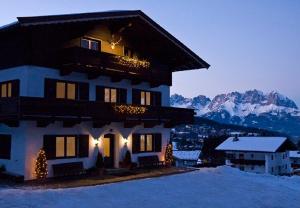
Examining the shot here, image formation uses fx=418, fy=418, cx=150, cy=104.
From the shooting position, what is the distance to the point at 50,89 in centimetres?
2777

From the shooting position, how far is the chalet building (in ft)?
86.0

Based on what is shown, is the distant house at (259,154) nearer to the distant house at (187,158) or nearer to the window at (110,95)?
the distant house at (187,158)

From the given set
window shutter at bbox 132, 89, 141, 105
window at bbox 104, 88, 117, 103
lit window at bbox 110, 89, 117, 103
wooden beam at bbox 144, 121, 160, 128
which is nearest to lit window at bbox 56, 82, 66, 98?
window at bbox 104, 88, 117, 103

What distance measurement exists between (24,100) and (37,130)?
9.57ft

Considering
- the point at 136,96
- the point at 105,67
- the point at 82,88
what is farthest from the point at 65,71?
the point at 136,96

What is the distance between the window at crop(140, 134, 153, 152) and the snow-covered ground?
5.46 m

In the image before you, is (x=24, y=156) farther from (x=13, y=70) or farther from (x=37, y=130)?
(x=13, y=70)

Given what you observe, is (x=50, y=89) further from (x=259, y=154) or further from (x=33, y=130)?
(x=259, y=154)

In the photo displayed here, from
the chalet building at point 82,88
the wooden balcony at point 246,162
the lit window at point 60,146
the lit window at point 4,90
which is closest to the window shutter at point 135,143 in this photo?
the chalet building at point 82,88

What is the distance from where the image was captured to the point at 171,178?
2836cm

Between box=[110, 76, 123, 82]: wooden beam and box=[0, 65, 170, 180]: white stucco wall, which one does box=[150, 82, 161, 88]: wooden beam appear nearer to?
box=[110, 76, 123, 82]: wooden beam

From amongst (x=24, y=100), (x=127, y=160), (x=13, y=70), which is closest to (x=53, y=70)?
(x=13, y=70)

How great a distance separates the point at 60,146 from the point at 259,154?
2244 inches

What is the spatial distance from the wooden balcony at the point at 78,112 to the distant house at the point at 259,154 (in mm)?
46271
